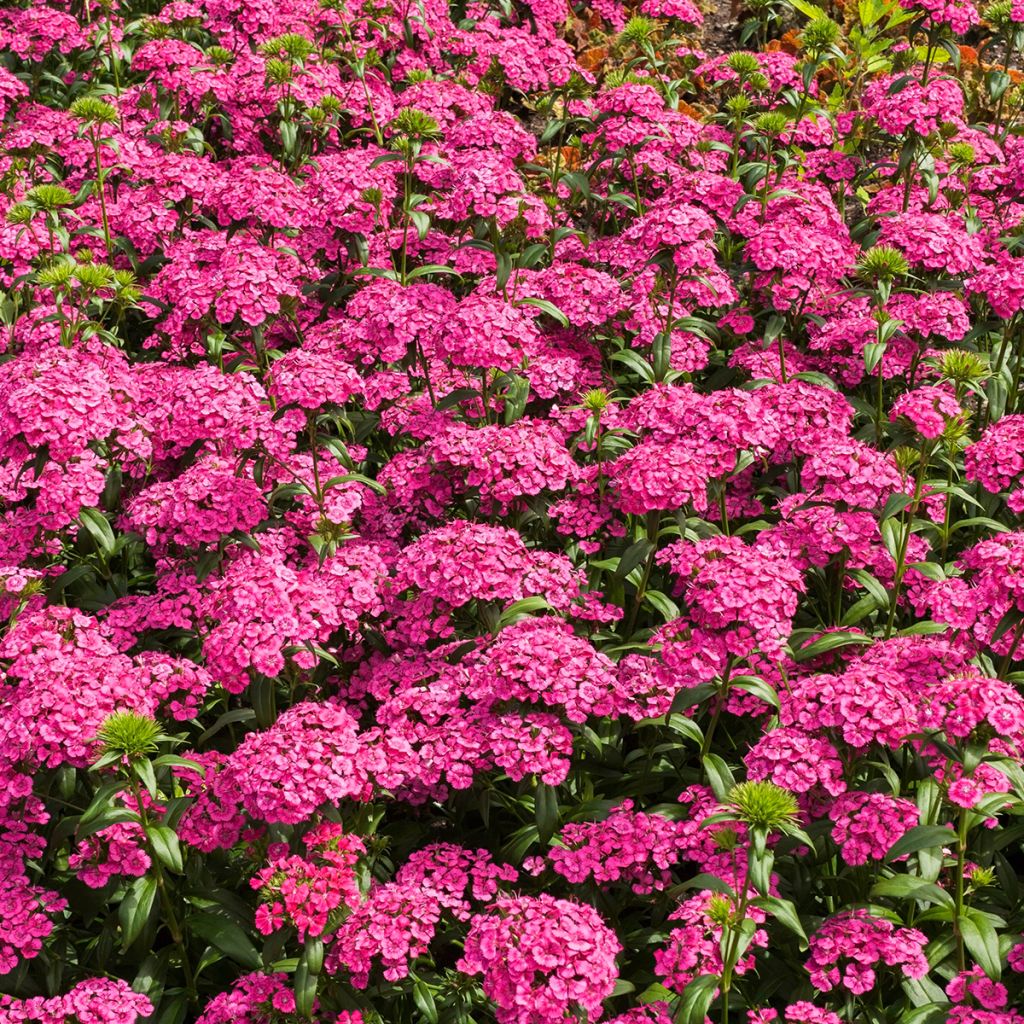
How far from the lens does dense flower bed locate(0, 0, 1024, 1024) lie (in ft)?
15.0

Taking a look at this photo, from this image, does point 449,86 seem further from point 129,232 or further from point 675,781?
point 675,781

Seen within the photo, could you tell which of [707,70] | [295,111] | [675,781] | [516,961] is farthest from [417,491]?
[707,70]

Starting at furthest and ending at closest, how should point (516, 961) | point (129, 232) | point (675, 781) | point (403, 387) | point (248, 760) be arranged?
point (129, 232), point (403, 387), point (675, 781), point (248, 760), point (516, 961)

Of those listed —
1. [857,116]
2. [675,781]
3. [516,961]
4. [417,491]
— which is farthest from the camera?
[857,116]

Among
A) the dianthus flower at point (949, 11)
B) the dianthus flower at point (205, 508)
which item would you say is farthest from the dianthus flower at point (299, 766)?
the dianthus flower at point (949, 11)

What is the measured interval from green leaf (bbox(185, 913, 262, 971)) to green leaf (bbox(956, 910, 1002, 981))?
2.56 m

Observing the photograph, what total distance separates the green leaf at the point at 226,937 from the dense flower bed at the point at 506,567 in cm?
2

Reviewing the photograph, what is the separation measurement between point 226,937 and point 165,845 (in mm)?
481

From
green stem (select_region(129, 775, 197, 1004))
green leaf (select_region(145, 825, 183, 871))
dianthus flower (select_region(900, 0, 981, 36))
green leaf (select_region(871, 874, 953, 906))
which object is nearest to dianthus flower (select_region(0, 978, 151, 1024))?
green stem (select_region(129, 775, 197, 1004))

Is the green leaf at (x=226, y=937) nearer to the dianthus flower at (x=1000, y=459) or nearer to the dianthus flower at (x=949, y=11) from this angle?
the dianthus flower at (x=1000, y=459)

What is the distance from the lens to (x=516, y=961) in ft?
13.3

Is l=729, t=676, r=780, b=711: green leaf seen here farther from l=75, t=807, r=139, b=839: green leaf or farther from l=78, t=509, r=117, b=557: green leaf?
l=78, t=509, r=117, b=557: green leaf

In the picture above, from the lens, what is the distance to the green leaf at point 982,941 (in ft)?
14.4

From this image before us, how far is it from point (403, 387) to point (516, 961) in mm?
3700
